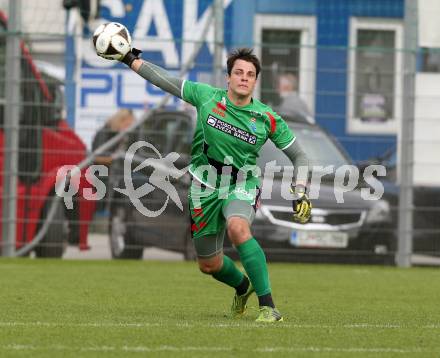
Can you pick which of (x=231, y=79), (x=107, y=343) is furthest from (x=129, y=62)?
(x=107, y=343)

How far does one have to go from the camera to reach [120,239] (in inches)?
644

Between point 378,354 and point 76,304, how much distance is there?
11.8 feet

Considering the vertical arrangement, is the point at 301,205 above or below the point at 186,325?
above

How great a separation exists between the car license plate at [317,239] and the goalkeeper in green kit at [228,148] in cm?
679

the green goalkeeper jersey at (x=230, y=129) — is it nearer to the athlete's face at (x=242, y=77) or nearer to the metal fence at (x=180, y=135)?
the athlete's face at (x=242, y=77)

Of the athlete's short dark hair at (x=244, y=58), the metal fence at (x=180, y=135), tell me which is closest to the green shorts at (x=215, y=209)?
the athlete's short dark hair at (x=244, y=58)

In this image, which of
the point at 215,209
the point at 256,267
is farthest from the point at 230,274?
the point at 256,267

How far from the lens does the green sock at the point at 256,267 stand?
28.5ft

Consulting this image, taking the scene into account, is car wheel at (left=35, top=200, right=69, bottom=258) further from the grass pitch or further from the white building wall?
the white building wall

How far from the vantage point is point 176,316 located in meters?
9.07

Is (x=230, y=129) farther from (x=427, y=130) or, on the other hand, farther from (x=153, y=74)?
(x=427, y=130)

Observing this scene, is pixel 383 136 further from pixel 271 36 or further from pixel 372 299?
pixel 372 299

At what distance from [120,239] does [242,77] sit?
25.0ft

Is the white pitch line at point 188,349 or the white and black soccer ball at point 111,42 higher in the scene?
the white and black soccer ball at point 111,42
